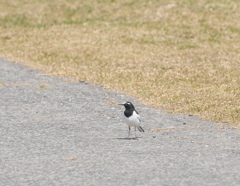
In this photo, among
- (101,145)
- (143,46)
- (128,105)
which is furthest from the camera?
(143,46)

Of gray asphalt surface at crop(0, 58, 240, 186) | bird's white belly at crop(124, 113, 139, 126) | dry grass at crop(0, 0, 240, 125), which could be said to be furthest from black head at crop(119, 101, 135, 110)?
dry grass at crop(0, 0, 240, 125)

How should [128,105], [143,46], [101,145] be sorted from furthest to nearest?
[143,46]
[128,105]
[101,145]

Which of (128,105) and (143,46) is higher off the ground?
(143,46)

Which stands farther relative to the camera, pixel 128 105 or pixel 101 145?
pixel 128 105

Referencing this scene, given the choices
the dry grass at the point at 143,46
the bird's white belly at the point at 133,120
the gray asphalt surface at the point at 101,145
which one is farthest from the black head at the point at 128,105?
the dry grass at the point at 143,46

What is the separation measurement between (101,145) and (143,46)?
60.2 ft

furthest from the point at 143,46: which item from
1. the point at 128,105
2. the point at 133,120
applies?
the point at 133,120

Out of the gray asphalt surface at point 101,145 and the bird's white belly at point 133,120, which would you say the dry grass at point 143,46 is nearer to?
the gray asphalt surface at point 101,145

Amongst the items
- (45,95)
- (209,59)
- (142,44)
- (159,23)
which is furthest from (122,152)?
(159,23)

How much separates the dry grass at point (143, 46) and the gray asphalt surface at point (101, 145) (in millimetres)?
1512

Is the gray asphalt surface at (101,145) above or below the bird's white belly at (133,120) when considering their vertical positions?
below

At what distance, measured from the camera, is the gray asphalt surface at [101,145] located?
10.7 meters

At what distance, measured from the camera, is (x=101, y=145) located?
1320cm

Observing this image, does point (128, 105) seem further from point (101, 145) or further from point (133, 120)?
point (101, 145)
